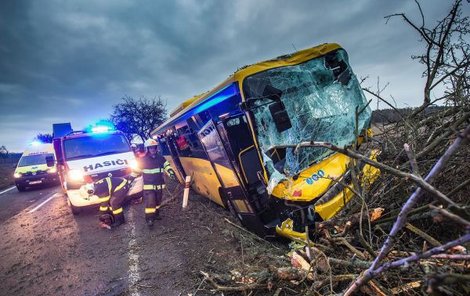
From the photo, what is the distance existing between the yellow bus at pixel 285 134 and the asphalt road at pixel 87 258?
1.57 meters

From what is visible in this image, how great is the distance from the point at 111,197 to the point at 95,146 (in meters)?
2.45

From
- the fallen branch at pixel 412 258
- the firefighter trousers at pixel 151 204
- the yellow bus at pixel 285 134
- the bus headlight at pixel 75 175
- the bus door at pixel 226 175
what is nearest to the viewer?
the fallen branch at pixel 412 258

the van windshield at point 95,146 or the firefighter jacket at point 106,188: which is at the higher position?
the van windshield at point 95,146

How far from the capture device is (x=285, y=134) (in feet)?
14.1

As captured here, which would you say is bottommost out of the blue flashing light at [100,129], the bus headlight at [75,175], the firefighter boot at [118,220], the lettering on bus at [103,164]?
the firefighter boot at [118,220]

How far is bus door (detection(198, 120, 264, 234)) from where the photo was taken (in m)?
4.41

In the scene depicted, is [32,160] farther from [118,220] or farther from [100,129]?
[118,220]

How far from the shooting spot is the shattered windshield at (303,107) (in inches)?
164

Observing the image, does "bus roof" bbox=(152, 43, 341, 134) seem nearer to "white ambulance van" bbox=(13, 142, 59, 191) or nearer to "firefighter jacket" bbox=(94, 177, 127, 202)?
"firefighter jacket" bbox=(94, 177, 127, 202)

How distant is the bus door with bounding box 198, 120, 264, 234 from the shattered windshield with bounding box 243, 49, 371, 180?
657 millimetres

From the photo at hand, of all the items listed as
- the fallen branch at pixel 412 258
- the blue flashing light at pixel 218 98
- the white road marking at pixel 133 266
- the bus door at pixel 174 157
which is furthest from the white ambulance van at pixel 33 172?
the fallen branch at pixel 412 258

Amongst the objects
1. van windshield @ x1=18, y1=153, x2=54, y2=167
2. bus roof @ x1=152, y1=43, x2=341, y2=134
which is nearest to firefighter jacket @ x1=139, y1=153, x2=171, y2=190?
bus roof @ x1=152, y1=43, x2=341, y2=134

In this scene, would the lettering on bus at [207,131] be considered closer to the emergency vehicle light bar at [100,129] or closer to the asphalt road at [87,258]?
the asphalt road at [87,258]

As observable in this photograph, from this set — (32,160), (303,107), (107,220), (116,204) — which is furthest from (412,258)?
(32,160)
